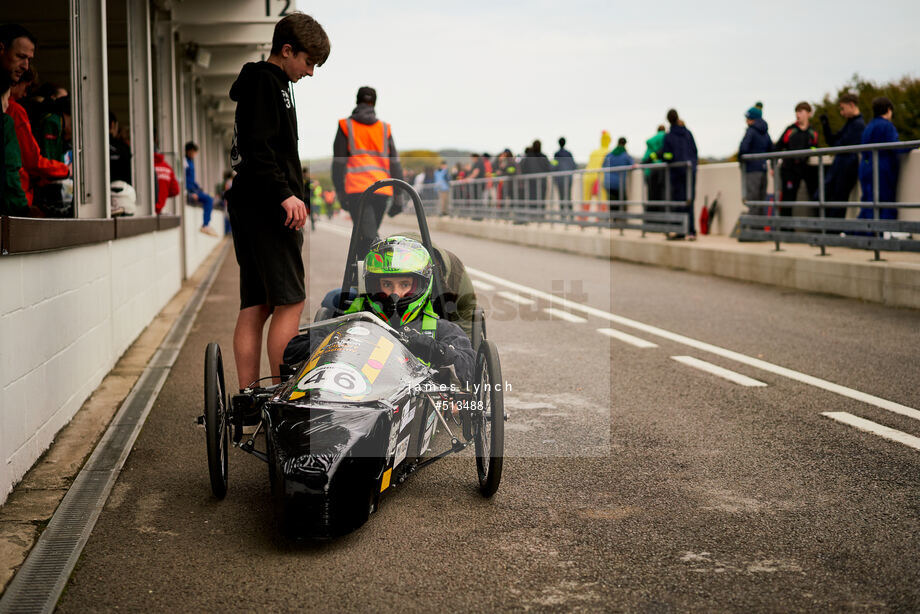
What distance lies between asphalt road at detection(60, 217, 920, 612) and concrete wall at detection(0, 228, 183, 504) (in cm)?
48

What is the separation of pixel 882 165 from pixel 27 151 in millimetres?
9561

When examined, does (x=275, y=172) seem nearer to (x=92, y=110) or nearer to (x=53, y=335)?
(x=53, y=335)

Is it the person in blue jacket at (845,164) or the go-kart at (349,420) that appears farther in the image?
the person in blue jacket at (845,164)

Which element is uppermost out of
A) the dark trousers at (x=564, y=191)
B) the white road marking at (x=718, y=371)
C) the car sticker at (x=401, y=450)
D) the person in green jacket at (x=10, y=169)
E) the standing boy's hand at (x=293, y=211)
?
the dark trousers at (x=564, y=191)

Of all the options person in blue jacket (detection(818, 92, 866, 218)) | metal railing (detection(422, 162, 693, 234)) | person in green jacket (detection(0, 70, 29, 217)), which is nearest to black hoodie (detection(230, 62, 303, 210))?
person in green jacket (detection(0, 70, 29, 217))

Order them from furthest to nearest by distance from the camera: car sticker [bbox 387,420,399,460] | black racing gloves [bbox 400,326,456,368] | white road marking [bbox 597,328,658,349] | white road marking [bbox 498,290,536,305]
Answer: white road marking [bbox 498,290,536,305]
white road marking [bbox 597,328,658,349]
black racing gloves [bbox 400,326,456,368]
car sticker [bbox 387,420,399,460]

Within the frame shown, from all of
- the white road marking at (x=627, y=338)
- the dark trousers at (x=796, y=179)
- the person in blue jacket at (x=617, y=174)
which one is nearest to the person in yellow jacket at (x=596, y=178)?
the person in blue jacket at (x=617, y=174)

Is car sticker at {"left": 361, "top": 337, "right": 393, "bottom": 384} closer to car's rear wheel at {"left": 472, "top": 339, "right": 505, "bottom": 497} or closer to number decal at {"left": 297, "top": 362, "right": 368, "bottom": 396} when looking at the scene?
number decal at {"left": 297, "top": 362, "right": 368, "bottom": 396}

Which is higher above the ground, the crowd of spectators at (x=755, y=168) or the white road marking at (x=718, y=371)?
the crowd of spectators at (x=755, y=168)

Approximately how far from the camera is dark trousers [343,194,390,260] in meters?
5.61

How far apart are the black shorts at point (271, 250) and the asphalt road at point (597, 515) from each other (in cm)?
88

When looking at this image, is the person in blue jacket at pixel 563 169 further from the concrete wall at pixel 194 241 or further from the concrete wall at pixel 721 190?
the concrete wall at pixel 194 241

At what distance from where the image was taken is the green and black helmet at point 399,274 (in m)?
5.07

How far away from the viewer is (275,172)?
5.05 metres
